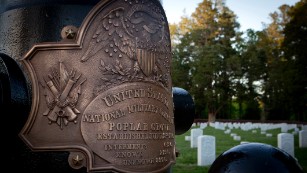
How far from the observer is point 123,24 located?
2.62m

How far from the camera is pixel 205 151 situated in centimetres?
1019

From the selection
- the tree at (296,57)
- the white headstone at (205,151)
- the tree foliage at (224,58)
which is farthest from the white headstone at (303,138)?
the tree foliage at (224,58)

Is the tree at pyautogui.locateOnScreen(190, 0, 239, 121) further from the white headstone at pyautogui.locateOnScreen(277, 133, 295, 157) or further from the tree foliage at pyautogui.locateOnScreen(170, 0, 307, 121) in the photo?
the white headstone at pyautogui.locateOnScreen(277, 133, 295, 157)

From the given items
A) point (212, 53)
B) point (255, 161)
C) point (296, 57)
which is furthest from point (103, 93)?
point (212, 53)

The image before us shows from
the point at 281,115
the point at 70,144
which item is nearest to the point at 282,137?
the point at 70,144

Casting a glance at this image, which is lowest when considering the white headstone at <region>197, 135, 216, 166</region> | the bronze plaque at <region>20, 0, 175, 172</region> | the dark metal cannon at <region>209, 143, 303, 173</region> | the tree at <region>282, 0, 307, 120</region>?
the white headstone at <region>197, 135, 216, 166</region>

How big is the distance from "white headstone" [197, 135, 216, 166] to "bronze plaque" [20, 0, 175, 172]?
7.49 metres

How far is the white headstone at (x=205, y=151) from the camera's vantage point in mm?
10035

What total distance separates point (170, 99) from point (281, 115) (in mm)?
46532

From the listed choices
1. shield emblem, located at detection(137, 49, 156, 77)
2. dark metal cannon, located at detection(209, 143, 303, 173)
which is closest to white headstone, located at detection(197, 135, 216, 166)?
shield emblem, located at detection(137, 49, 156, 77)

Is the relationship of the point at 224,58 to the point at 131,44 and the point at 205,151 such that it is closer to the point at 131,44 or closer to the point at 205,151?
the point at 205,151

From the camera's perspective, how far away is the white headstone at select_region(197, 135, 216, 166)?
1004cm

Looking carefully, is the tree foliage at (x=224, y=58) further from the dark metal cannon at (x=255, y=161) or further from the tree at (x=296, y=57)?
the dark metal cannon at (x=255, y=161)

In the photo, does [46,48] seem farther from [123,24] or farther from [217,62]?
[217,62]
